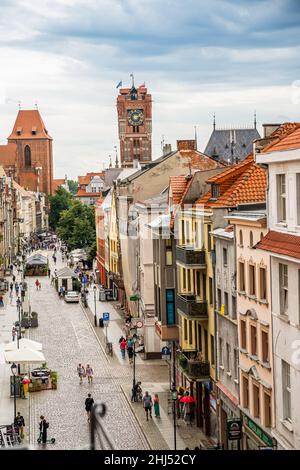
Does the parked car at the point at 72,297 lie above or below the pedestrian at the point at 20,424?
below

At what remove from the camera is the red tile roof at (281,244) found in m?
23.0

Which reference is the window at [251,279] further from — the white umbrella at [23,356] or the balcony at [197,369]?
the white umbrella at [23,356]

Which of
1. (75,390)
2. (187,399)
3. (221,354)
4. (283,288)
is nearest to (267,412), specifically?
(283,288)

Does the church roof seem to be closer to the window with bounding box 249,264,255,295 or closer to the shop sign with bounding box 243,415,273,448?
the window with bounding box 249,264,255,295

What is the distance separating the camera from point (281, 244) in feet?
79.2

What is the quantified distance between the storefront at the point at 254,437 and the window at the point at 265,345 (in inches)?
78.4

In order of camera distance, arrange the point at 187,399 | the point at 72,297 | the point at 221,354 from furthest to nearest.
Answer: the point at 72,297 < the point at 187,399 < the point at 221,354

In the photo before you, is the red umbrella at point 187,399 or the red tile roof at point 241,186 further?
the red umbrella at point 187,399

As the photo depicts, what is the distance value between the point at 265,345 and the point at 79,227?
100446mm

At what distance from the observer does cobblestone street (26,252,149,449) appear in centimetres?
3628

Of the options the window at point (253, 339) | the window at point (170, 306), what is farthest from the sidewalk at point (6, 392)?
the window at point (253, 339)

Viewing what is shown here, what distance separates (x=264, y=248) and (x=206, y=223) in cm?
1110

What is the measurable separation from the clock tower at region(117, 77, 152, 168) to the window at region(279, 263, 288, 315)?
15909cm

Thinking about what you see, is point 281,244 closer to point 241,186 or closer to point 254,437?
point 254,437
